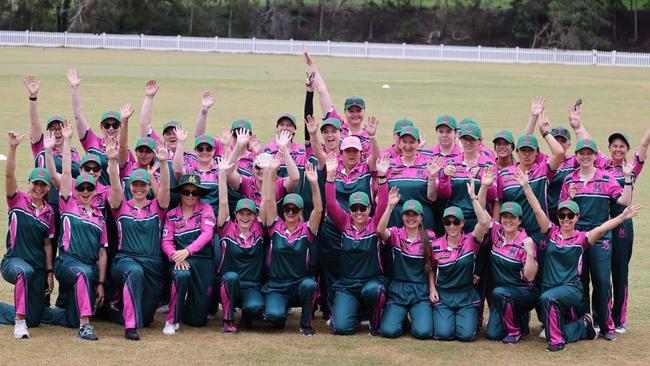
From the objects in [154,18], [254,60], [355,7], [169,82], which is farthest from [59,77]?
[355,7]

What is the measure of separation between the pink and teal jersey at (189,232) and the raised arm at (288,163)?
852 millimetres

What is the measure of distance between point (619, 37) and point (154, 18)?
30584 millimetres

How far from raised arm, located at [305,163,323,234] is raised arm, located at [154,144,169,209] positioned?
4.13 feet

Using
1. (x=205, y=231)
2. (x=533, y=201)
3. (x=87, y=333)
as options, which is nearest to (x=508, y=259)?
(x=533, y=201)

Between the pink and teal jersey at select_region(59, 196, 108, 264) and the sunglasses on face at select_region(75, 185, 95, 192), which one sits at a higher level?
the sunglasses on face at select_region(75, 185, 95, 192)

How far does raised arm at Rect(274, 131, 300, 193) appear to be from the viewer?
977 centimetres

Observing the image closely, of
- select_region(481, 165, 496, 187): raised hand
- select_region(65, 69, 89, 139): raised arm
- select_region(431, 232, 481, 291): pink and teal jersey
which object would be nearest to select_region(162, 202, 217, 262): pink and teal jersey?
select_region(65, 69, 89, 139): raised arm

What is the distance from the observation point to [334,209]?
953 centimetres

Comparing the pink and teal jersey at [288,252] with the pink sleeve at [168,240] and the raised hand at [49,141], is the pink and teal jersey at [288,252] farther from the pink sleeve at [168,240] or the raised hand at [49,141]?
the raised hand at [49,141]

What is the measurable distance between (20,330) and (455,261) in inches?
149

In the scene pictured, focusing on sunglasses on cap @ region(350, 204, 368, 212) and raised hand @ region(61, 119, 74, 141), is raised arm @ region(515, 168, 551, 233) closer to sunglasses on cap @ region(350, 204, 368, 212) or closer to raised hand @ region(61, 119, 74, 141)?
sunglasses on cap @ region(350, 204, 368, 212)

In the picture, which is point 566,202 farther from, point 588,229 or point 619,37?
point 619,37

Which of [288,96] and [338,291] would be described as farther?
[288,96]

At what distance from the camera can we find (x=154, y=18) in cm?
6731
